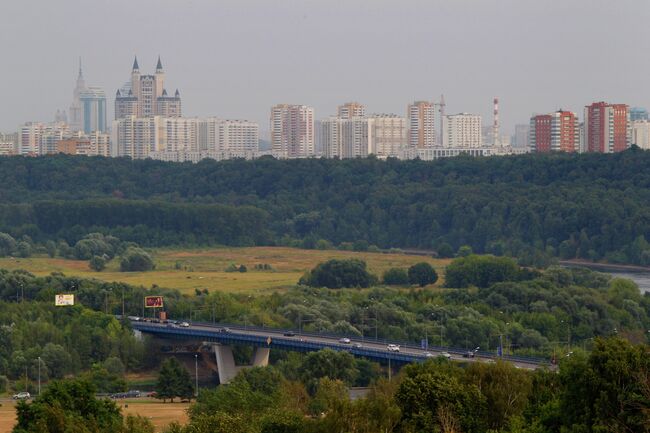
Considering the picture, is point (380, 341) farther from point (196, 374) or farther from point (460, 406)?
point (460, 406)

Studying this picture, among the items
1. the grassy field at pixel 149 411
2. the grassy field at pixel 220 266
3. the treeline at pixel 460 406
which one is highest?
the treeline at pixel 460 406

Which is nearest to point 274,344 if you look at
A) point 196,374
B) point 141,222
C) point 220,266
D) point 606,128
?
point 196,374

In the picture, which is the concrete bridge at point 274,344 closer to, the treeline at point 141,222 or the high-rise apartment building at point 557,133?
the treeline at point 141,222

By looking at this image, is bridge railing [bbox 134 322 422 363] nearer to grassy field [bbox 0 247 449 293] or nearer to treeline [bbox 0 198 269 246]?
grassy field [bbox 0 247 449 293]

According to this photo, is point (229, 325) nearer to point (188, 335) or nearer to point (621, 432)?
point (188, 335)

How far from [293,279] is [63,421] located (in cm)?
6062

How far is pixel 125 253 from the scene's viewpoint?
11394 cm

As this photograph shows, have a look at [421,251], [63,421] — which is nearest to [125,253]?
[421,251]

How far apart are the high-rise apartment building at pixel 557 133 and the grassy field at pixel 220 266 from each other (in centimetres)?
6979

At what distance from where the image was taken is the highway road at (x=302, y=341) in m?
62.6

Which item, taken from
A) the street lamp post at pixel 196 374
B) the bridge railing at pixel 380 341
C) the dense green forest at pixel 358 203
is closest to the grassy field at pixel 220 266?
the dense green forest at pixel 358 203

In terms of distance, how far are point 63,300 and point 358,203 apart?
2929 inches

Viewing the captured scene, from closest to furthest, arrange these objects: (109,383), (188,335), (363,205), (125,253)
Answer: (109,383), (188,335), (125,253), (363,205)

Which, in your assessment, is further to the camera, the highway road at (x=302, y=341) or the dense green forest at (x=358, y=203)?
the dense green forest at (x=358, y=203)
